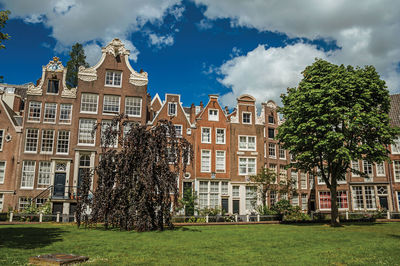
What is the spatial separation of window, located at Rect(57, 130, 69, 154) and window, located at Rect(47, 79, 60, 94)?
4.83 meters

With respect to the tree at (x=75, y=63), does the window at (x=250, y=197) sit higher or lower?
lower

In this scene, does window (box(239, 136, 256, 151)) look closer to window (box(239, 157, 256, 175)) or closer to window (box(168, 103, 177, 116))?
window (box(239, 157, 256, 175))

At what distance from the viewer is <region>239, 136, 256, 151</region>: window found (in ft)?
139

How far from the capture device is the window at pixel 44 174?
35.5 metres

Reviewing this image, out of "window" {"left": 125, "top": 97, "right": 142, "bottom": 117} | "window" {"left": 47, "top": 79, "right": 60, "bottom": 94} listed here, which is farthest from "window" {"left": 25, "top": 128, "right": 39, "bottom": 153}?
"window" {"left": 125, "top": 97, "right": 142, "bottom": 117}

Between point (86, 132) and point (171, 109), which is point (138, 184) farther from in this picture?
point (171, 109)

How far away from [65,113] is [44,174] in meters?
7.02

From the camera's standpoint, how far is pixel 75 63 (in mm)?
57469

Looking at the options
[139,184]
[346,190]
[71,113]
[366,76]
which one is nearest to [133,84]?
[71,113]

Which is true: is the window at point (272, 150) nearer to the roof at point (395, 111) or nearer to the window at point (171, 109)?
the window at point (171, 109)

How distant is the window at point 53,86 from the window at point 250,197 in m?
25.5

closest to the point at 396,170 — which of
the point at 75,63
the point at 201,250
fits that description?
the point at 201,250

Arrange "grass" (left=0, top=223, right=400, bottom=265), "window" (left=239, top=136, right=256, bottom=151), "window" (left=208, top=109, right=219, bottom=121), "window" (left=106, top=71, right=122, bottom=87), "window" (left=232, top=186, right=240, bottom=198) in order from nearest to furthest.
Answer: "grass" (left=0, top=223, right=400, bottom=265)
"window" (left=106, top=71, right=122, bottom=87)
"window" (left=232, top=186, right=240, bottom=198)
"window" (left=208, top=109, right=219, bottom=121)
"window" (left=239, top=136, right=256, bottom=151)

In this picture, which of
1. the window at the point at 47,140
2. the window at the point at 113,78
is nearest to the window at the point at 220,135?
the window at the point at 113,78
